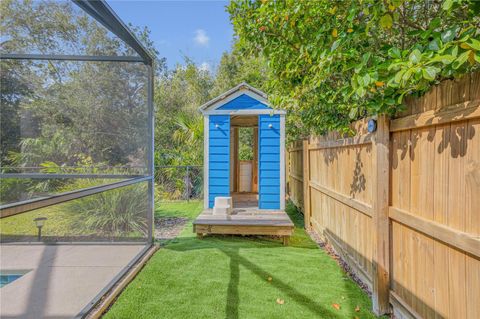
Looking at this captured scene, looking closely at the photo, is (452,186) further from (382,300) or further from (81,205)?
(81,205)

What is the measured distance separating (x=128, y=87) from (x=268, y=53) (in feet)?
8.84

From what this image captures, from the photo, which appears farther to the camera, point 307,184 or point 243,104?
point 243,104

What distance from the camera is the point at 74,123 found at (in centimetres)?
411

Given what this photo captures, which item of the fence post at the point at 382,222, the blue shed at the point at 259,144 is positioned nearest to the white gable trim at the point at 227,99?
the blue shed at the point at 259,144

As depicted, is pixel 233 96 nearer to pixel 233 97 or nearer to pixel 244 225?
pixel 233 97

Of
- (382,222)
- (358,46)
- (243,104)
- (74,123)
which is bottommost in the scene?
(382,222)

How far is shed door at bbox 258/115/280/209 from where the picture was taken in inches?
219

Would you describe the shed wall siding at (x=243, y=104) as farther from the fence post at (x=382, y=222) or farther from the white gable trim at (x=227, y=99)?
the fence post at (x=382, y=222)

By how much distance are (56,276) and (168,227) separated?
9.33 ft

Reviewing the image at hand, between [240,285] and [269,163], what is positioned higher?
[269,163]

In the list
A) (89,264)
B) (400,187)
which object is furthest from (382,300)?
(89,264)

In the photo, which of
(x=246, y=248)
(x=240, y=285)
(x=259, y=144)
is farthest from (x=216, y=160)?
(x=240, y=285)

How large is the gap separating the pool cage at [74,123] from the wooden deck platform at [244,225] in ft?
2.88

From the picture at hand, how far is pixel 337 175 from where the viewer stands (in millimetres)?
3877
